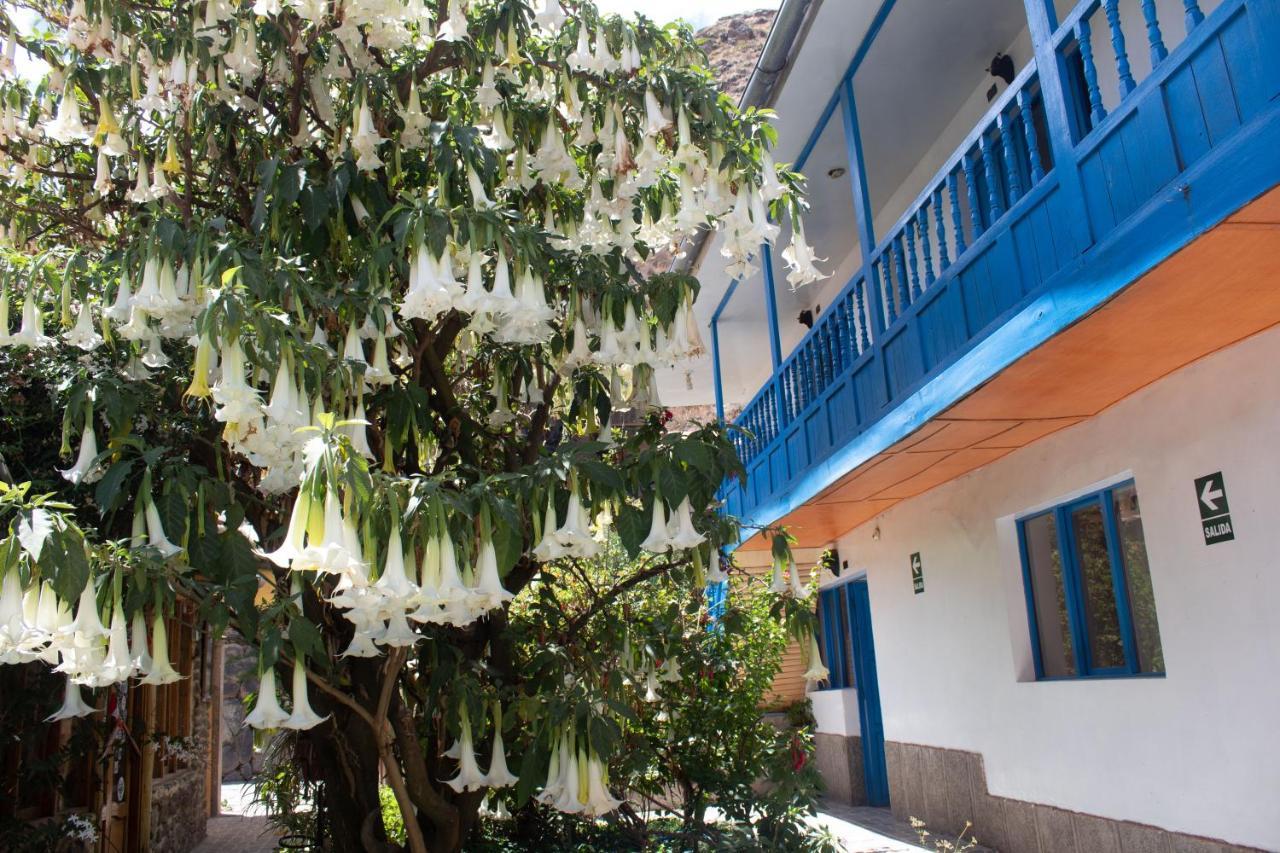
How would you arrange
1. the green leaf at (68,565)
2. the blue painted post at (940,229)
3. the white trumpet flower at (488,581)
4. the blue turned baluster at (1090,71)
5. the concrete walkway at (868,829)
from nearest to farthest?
the green leaf at (68,565) → the white trumpet flower at (488,581) → the blue turned baluster at (1090,71) → the blue painted post at (940,229) → the concrete walkway at (868,829)

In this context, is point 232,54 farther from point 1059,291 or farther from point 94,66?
point 1059,291

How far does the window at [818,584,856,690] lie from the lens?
12328 mm

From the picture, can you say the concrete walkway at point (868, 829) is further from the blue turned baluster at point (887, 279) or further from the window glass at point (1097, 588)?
the blue turned baluster at point (887, 279)

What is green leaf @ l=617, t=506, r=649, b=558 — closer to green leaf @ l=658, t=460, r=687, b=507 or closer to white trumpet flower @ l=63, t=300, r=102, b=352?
green leaf @ l=658, t=460, r=687, b=507

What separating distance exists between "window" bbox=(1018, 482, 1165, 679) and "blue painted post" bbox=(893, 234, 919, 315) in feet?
5.56

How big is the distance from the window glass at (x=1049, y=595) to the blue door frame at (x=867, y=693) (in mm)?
3755

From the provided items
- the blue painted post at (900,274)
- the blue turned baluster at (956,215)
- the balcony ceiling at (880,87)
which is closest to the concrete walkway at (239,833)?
the balcony ceiling at (880,87)

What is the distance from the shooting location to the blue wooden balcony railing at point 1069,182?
3.46 meters

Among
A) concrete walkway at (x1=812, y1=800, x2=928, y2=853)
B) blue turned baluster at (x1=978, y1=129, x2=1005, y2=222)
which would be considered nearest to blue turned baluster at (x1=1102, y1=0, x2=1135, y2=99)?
blue turned baluster at (x1=978, y1=129, x2=1005, y2=222)

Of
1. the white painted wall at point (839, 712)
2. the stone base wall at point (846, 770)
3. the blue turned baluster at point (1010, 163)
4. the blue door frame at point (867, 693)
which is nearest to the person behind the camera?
the blue turned baluster at point (1010, 163)

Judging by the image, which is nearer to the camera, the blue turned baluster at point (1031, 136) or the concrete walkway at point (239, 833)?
the blue turned baluster at point (1031, 136)

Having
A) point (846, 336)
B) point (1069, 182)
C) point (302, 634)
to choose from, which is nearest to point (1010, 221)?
point (1069, 182)

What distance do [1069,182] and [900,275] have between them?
206 centimetres

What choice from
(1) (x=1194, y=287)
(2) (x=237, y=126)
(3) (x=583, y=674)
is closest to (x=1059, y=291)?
(1) (x=1194, y=287)
